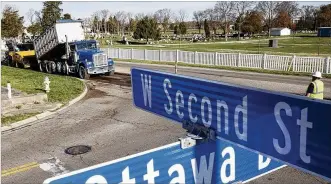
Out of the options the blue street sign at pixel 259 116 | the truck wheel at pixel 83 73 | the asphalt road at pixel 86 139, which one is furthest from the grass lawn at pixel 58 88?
the blue street sign at pixel 259 116

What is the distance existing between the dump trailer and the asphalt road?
7.87 metres

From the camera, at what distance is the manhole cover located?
8.02 meters

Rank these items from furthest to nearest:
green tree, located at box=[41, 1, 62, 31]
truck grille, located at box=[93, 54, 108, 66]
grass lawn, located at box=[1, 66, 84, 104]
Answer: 1. green tree, located at box=[41, 1, 62, 31]
2. truck grille, located at box=[93, 54, 108, 66]
3. grass lawn, located at box=[1, 66, 84, 104]

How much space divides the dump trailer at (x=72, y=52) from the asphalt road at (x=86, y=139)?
7.87 m

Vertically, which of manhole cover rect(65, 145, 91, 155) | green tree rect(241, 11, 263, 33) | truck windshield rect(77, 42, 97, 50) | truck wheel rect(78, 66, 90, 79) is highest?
green tree rect(241, 11, 263, 33)

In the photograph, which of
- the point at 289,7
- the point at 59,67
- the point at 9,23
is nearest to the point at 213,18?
the point at 289,7

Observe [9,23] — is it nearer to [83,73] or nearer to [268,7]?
[83,73]

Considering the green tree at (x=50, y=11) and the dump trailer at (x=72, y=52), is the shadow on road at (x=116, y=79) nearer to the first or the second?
the dump trailer at (x=72, y=52)

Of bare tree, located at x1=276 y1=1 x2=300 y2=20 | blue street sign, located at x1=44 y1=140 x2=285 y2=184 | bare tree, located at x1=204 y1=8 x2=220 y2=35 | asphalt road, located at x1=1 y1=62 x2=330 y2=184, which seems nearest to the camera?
blue street sign, located at x1=44 y1=140 x2=285 y2=184

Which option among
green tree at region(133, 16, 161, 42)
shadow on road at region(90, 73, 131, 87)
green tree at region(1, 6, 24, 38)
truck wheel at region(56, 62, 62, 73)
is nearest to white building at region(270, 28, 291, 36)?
green tree at region(133, 16, 161, 42)

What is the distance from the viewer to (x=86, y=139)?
909 cm

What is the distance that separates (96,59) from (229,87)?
20.4 metres

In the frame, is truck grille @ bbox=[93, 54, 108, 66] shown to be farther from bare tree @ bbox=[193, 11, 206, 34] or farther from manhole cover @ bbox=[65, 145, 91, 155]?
bare tree @ bbox=[193, 11, 206, 34]

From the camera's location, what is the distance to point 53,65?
24.8 meters
